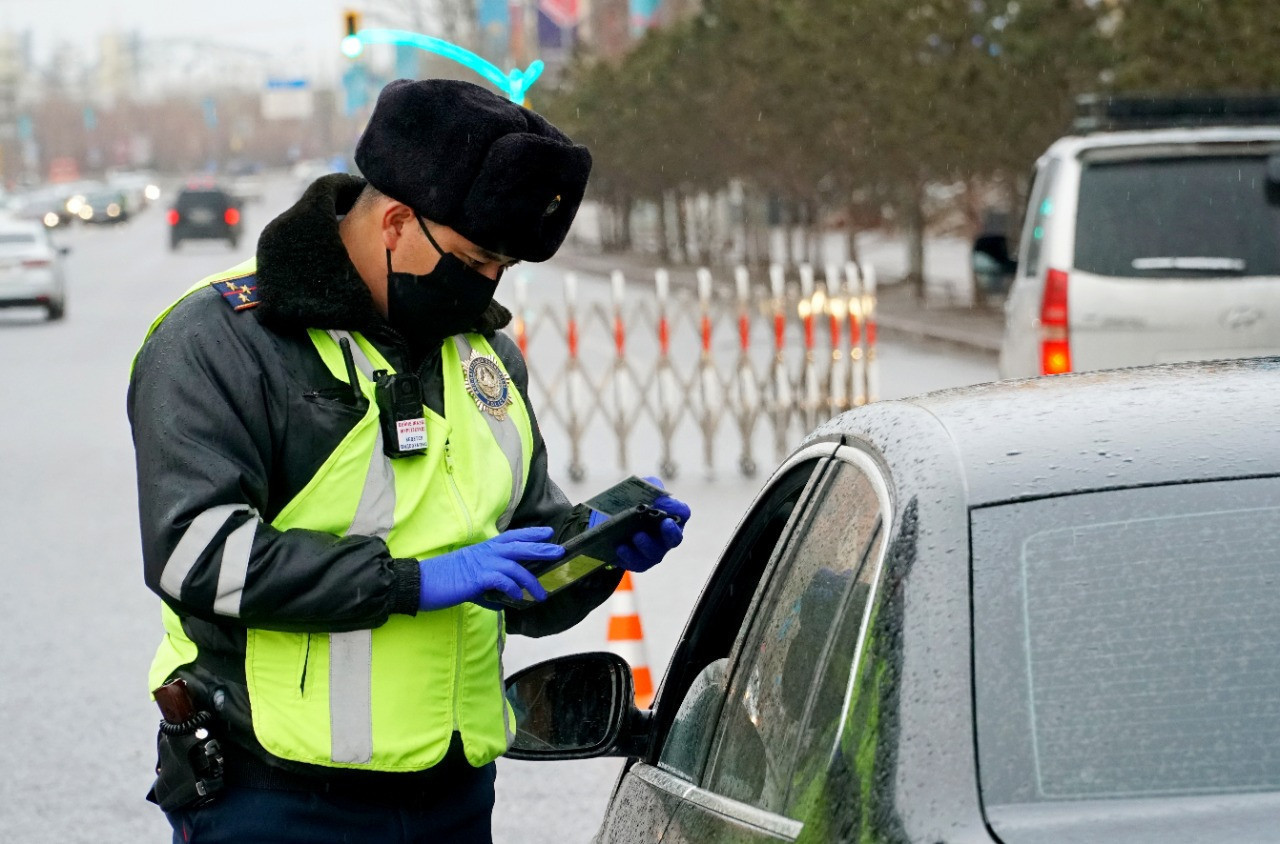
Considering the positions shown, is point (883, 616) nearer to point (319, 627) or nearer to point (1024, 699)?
point (1024, 699)

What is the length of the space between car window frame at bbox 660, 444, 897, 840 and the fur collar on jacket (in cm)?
69

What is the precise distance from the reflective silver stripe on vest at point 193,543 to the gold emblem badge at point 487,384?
1.56ft

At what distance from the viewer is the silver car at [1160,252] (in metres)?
8.32

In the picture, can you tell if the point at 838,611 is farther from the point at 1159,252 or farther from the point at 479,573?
the point at 1159,252

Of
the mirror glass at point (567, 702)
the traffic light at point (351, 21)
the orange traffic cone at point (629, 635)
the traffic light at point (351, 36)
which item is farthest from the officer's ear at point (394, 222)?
the traffic light at point (351, 21)

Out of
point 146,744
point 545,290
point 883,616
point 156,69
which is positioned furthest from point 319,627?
point 156,69

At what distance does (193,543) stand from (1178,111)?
966 centimetres

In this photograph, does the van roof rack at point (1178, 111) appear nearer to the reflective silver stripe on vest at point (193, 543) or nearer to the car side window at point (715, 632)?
the car side window at point (715, 632)

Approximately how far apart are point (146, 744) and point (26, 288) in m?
23.0

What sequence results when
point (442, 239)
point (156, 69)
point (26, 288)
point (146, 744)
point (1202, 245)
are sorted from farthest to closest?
point (156, 69) < point (26, 288) < point (1202, 245) < point (146, 744) < point (442, 239)

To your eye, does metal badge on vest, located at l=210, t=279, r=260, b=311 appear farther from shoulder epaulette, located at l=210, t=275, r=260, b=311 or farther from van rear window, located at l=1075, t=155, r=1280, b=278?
van rear window, located at l=1075, t=155, r=1280, b=278

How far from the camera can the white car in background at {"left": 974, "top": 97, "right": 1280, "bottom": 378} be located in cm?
832

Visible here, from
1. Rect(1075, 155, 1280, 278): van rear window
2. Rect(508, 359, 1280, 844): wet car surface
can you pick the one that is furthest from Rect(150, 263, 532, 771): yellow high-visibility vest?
Rect(1075, 155, 1280, 278): van rear window

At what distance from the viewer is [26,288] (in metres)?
28.4
